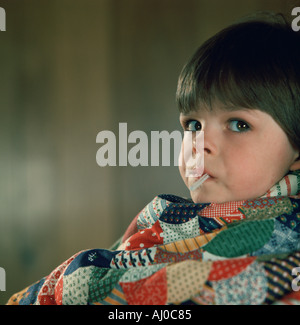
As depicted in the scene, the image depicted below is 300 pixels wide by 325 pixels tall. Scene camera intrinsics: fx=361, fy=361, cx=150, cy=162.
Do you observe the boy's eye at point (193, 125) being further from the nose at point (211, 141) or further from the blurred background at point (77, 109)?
the blurred background at point (77, 109)

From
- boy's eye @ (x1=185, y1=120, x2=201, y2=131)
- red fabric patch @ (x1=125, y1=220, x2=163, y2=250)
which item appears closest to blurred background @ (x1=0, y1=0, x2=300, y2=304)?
boy's eye @ (x1=185, y1=120, x2=201, y2=131)

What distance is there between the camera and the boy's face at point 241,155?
0.62 meters

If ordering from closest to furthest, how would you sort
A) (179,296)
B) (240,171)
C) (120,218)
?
(179,296), (240,171), (120,218)

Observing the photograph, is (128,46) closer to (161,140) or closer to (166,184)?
(161,140)

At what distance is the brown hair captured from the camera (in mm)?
623

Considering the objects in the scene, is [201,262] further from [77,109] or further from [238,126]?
[77,109]

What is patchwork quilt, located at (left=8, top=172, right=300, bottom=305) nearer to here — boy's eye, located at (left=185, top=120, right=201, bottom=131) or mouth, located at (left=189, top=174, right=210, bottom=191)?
mouth, located at (left=189, top=174, right=210, bottom=191)

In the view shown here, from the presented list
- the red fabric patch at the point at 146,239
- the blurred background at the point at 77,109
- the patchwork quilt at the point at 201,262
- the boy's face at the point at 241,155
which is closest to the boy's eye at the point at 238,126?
the boy's face at the point at 241,155

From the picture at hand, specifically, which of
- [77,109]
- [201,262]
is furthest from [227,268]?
[77,109]

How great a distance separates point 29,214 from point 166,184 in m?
0.54

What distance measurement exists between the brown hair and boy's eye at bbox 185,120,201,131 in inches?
1.2

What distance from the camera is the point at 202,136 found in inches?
25.6

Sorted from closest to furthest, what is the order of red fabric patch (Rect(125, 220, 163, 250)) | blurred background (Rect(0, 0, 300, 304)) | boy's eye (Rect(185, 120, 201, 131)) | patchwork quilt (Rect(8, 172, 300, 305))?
patchwork quilt (Rect(8, 172, 300, 305)) → red fabric patch (Rect(125, 220, 163, 250)) → boy's eye (Rect(185, 120, 201, 131)) → blurred background (Rect(0, 0, 300, 304))
